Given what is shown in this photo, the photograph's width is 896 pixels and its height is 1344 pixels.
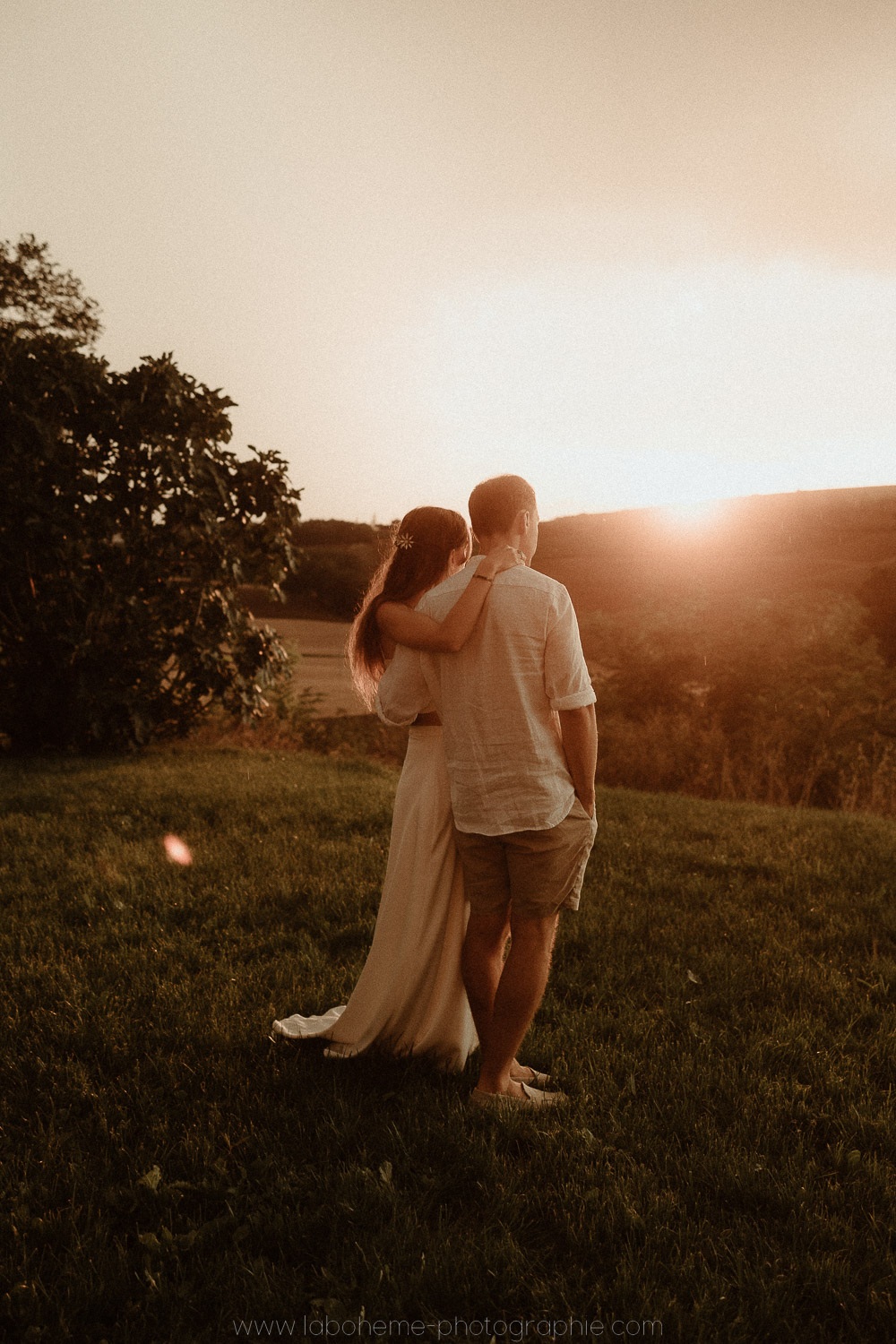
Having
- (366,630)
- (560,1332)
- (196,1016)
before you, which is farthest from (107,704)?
(560,1332)

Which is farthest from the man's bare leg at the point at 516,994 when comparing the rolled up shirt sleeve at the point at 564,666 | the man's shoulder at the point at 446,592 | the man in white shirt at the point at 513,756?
the man's shoulder at the point at 446,592

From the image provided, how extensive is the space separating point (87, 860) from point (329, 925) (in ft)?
6.73

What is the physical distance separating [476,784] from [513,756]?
167 millimetres

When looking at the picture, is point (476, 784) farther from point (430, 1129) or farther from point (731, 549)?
point (731, 549)

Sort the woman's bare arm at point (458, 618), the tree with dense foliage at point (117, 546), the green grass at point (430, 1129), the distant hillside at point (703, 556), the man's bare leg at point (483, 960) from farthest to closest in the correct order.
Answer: the distant hillside at point (703, 556) < the tree with dense foliage at point (117, 546) < the man's bare leg at point (483, 960) < the woman's bare arm at point (458, 618) < the green grass at point (430, 1129)

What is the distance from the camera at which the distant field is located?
1248cm

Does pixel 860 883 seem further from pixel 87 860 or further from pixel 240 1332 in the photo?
pixel 87 860

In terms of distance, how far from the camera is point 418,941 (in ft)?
10.3

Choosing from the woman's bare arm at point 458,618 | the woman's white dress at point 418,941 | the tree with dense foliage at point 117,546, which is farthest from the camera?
the tree with dense foliage at point 117,546

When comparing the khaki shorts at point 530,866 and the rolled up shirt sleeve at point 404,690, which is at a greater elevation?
the rolled up shirt sleeve at point 404,690

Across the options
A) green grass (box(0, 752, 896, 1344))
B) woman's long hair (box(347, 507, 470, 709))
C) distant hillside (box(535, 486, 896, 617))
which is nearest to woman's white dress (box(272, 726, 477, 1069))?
green grass (box(0, 752, 896, 1344))

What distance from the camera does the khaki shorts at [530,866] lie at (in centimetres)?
280

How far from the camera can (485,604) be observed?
273cm

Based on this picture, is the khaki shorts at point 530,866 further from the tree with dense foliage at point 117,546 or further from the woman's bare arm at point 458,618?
the tree with dense foliage at point 117,546
